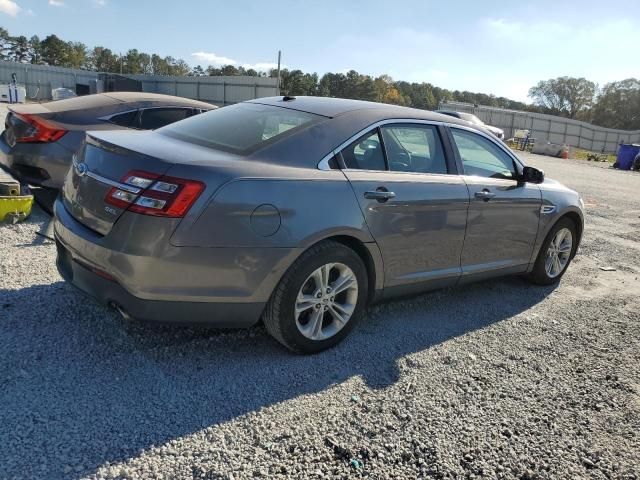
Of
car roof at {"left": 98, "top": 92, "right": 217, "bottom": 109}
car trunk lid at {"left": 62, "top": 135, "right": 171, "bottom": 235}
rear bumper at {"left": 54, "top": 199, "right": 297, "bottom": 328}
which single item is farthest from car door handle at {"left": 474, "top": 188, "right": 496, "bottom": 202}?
car roof at {"left": 98, "top": 92, "right": 217, "bottom": 109}

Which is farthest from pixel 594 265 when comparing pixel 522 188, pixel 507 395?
pixel 507 395

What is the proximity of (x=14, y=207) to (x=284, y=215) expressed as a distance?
3.79 m

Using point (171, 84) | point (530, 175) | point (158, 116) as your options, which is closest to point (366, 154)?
point (530, 175)

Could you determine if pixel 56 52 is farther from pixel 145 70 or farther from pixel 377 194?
pixel 377 194

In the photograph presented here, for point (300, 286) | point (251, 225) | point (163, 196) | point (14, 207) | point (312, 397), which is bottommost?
point (312, 397)

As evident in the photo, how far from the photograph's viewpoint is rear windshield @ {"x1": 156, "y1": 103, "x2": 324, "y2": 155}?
3379 mm

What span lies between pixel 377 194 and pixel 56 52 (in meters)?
118

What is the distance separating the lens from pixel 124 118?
20.6 ft

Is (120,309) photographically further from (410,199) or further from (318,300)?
(410,199)

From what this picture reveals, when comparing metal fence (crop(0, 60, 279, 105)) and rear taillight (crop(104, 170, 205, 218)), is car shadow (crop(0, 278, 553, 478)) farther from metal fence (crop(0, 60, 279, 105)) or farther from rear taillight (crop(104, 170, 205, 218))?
metal fence (crop(0, 60, 279, 105))

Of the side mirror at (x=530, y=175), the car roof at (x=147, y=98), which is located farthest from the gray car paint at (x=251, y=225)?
the car roof at (x=147, y=98)

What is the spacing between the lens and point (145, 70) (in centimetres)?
11562

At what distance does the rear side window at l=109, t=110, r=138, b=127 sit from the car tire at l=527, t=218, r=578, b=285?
483cm

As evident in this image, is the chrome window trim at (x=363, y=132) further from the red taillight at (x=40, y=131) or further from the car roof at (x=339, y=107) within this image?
the red taillight at (x=40, y=131)
